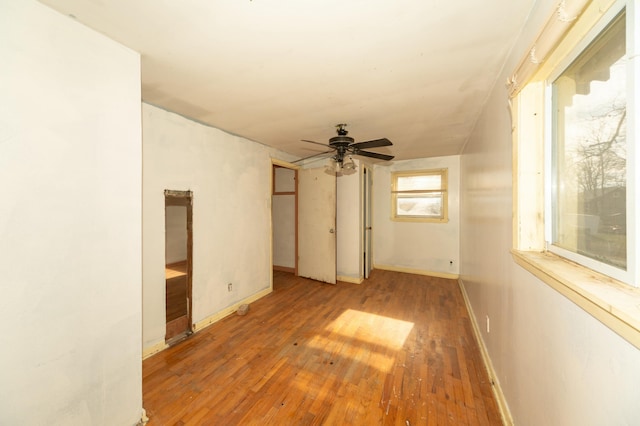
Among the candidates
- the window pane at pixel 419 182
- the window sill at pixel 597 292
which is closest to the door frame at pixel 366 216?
the window pane at pixel 419 182

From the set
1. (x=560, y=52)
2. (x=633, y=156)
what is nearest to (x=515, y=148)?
(x=560, y=52)

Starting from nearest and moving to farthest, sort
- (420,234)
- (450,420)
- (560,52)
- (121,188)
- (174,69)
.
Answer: (560,52), (121,188), (450,420), (174,69), (420,234)

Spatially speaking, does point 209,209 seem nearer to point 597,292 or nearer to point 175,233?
point 597,292

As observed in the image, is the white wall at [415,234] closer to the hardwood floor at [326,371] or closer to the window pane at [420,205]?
the window pane at [420,205]

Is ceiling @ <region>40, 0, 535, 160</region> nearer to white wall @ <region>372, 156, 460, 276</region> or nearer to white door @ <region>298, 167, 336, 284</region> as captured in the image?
white door @ <region>298, 167, 336, 284</region>

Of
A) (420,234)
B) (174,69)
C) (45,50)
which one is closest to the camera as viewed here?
(45,50)

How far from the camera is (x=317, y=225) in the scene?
4.88m

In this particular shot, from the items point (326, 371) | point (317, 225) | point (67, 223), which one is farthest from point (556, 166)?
point (317, 225)

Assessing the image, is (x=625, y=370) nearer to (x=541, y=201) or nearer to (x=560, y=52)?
(x=541, y=201)

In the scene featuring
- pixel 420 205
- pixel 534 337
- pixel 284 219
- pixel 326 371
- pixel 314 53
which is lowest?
pixel 326 371

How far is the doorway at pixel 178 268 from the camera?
278 cm

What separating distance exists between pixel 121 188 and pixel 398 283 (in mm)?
4544

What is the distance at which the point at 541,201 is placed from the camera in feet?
4.46

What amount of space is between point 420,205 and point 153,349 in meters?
5.19
